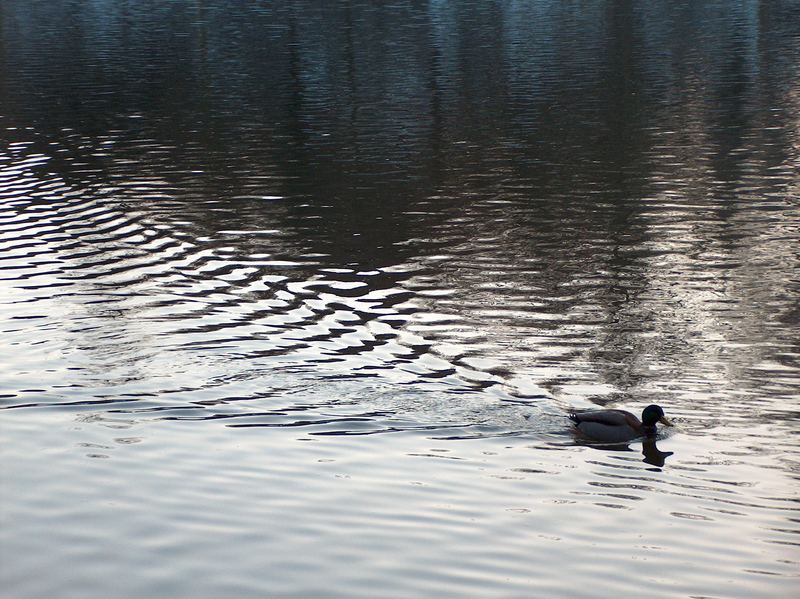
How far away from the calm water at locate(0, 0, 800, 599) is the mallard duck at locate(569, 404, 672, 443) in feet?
0.83

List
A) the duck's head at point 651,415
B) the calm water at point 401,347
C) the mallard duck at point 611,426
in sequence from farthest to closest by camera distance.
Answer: the duck's head at point 651,415 → the mallard duck at point 611,426 → the calm water at point 401,347

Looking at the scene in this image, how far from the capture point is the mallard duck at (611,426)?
15.4m

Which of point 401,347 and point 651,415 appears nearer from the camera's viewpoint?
point 651,415

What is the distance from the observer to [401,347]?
19.3m

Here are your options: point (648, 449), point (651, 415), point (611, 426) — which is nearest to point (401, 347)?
point (611, 426)

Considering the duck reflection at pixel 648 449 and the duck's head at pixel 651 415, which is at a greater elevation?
the duck's head at pixel 651 415

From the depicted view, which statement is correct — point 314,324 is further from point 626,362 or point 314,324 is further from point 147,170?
point 147,170

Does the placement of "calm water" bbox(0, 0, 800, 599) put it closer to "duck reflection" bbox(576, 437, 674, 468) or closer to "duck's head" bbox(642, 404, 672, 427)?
"duck reflection" bbox(576, 437, 674, 468)

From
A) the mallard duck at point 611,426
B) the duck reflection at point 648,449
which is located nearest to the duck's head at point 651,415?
the mallard duck at point 611,426

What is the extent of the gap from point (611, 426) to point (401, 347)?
15.5 ft

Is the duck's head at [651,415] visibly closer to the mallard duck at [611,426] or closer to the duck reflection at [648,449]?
the mallard duck at [611,426]

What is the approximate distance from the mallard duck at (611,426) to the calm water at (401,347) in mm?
253

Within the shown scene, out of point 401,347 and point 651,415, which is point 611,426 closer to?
point 651,415

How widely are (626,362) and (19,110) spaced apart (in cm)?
3698
